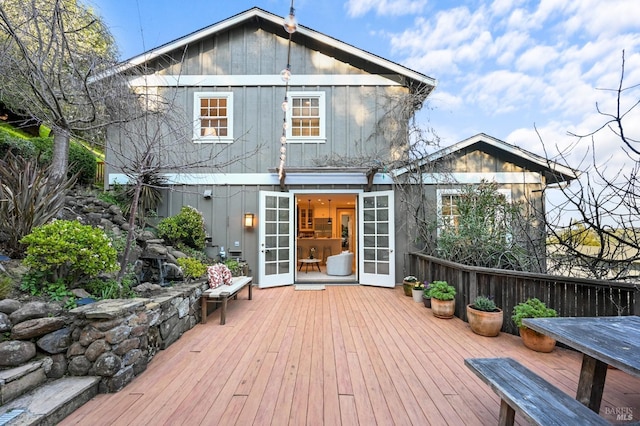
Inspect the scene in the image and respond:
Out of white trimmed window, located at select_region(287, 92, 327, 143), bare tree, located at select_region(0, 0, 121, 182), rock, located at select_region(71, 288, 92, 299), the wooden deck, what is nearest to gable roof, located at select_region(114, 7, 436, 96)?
white trimmed window, located at select_region(287, 92, 327, 143)

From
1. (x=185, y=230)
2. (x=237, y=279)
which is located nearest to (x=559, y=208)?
(x=237, y=279)

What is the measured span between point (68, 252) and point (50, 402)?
123 centimetres

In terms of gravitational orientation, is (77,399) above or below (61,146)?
below

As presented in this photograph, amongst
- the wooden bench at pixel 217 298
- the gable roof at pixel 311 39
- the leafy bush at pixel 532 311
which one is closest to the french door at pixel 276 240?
the wooden bench at pixel 217 298

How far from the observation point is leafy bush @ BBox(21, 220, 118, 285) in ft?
8.08

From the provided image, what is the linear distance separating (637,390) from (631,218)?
155 centimetres

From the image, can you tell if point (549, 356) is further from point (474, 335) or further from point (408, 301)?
point (408, 301)

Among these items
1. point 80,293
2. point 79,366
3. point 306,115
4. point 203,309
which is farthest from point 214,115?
point 79,366

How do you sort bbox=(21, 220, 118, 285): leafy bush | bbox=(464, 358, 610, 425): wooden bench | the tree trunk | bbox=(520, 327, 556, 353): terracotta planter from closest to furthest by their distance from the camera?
bbox=(464, 358, 610, 425): wooden bench, bbox=(21, 220, 118, 285): leafy bush, bbox=(520, 327, 556, 353): terracotta planter, the tree trunk

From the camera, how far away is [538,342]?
118 inches

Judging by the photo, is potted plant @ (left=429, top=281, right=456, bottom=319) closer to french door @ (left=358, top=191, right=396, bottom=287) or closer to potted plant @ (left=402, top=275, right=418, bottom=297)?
potted plant @ (left=402, top=275, right=418, bottom=297)

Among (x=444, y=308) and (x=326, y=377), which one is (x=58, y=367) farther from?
(x=444, y=308)

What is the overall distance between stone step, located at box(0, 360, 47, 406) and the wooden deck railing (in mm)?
4592

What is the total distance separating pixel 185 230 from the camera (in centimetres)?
569
